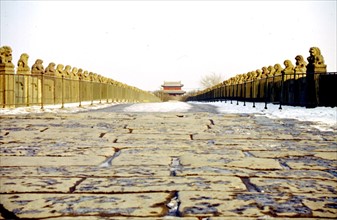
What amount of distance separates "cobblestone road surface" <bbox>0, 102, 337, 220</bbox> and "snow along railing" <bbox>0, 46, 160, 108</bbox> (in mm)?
7325

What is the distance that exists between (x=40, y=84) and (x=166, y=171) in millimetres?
14350

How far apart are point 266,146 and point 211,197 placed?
2688 millimetres

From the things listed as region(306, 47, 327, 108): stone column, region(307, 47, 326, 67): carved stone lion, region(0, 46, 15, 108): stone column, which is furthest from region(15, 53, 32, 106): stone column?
region(307, 47, 326, 67): carved stone lion

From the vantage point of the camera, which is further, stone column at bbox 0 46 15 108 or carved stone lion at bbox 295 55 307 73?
carved stone lion at bbox 295 55 307 73

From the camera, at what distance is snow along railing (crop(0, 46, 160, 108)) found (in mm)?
13656

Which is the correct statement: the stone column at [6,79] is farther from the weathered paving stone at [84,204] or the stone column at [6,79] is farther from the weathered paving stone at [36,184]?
the weathered paving stone at [84,204]

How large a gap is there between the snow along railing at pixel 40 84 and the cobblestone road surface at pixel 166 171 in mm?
7325

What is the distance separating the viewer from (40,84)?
54.5 ft

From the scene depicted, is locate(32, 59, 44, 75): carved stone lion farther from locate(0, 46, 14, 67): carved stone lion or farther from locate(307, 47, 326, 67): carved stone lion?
locate(307, 47, 326, 67): carved stone lion

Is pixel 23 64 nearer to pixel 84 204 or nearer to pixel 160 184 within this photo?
pixel 160 184

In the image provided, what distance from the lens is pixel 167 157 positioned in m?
4.36

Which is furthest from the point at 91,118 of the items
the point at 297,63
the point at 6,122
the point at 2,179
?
the point at 297,63

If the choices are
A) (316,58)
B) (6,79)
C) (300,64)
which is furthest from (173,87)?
(316,58)

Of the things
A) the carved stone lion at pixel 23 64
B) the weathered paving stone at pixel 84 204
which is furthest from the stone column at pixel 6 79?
the weathered paving stone at pixel 84 204
